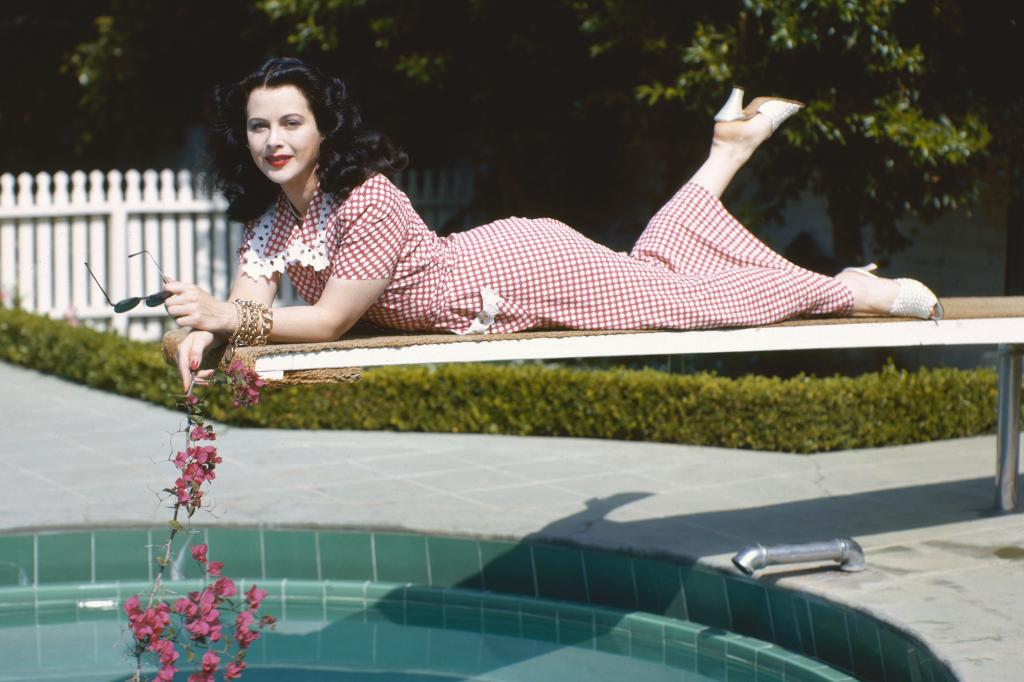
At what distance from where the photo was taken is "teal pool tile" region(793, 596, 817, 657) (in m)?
3.85

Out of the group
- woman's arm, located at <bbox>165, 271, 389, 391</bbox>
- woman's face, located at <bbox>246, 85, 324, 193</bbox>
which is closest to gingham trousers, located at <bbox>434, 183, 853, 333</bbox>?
woman's arm, located at <bbox>165, 271, 389, 391</bbox>

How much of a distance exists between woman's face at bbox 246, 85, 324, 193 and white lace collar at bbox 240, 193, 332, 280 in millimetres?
102

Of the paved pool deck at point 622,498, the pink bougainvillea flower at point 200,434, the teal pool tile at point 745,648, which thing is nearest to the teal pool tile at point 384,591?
the paved pool deck at point 622,498

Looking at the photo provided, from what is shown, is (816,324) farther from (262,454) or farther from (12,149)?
(12,149)

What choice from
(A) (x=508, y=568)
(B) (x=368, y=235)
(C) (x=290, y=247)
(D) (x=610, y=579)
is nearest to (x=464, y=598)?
(A) (x=508, y=568)

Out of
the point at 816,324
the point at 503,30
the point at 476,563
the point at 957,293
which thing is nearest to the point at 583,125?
the point at 503,30

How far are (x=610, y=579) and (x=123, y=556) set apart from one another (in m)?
1.74

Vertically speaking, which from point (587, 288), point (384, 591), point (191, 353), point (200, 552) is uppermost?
point (587, 288)

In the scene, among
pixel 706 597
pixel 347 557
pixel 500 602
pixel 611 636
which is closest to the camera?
pixel 706 597

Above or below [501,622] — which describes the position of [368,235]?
above

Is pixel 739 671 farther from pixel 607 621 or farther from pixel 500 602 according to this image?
pixel 500 602

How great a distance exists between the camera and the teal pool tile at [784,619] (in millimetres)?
3908

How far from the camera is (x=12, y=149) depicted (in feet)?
41.7

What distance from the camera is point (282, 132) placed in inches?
121
